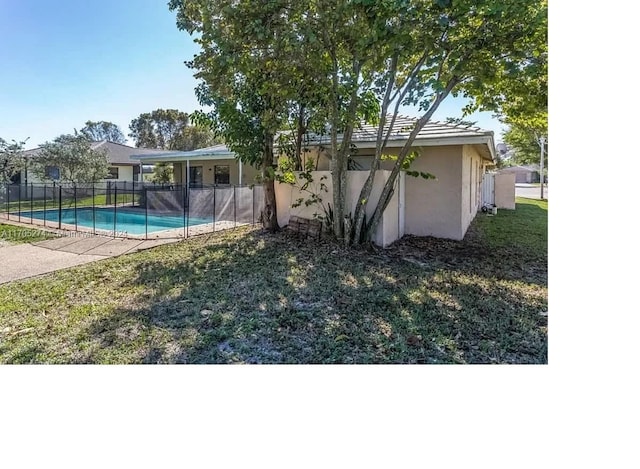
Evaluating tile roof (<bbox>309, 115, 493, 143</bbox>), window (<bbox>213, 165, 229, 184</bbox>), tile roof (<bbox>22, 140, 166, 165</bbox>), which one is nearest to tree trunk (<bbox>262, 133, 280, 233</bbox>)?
tile roof (<bbox>309, 115, 493, 143</bbox>)

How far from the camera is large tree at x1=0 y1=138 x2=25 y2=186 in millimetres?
11672

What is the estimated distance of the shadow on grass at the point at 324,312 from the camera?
2.96m

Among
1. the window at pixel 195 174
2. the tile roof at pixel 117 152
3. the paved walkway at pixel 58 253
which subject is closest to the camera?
the paved walkway at pixel 58 253

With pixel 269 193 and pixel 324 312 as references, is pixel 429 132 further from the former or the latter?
pixel 324 312

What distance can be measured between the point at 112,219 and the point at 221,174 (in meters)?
5.73

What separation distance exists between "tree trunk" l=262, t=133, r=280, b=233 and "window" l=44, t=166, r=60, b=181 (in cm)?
1347

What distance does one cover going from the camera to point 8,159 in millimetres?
12102

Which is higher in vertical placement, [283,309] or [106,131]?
[106,131]

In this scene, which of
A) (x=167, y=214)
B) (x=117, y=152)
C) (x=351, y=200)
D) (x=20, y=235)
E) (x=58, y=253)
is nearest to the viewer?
(x=58, y=253)

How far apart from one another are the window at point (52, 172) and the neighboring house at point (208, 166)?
3.96m

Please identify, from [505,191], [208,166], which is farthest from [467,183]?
[208,166]

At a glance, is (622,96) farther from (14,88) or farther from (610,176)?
(14,88)

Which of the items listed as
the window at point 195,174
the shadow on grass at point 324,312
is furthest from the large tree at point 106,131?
the shadow on grass at point 324,312

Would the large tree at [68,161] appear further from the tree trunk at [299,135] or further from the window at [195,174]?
the tree trunk at [299,135]
